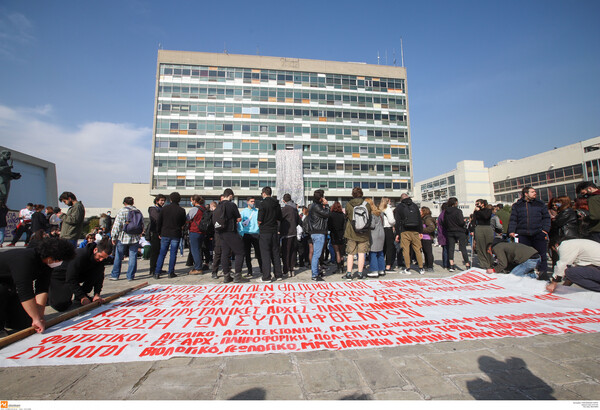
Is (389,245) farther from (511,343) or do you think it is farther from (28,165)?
(28,165)

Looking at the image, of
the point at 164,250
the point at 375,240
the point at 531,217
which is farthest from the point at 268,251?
the point at 531,217

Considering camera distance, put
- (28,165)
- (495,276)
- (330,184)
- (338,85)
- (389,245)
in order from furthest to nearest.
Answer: (338,85) < (330,184) < (28,165) < (389,245) < (495,276)

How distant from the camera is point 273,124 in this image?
46.3m

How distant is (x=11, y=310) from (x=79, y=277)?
999mm

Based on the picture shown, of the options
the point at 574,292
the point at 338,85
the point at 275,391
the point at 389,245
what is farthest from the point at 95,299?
the point at 338,85

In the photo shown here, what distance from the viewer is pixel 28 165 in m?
20.3

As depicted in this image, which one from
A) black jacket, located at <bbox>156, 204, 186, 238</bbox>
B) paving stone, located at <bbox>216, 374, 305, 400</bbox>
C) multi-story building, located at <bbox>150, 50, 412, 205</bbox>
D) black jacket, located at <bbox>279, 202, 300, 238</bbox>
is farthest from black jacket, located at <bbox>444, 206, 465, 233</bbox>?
multi-story building, located at <bbox>150, 50, 412, 205</bbox>

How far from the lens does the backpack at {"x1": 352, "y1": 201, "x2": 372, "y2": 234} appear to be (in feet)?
18.6

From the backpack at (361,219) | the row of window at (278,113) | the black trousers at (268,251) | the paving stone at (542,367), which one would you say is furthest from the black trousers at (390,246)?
the row of window at (278,113)

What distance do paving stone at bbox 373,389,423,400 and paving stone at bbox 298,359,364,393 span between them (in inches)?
5.4

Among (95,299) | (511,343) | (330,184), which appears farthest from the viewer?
(330,184)

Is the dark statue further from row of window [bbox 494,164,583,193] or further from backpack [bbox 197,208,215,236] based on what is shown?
row of window [bbox 494,164,583,193]

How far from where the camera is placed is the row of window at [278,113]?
147 feet

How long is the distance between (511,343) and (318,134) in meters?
46.4
